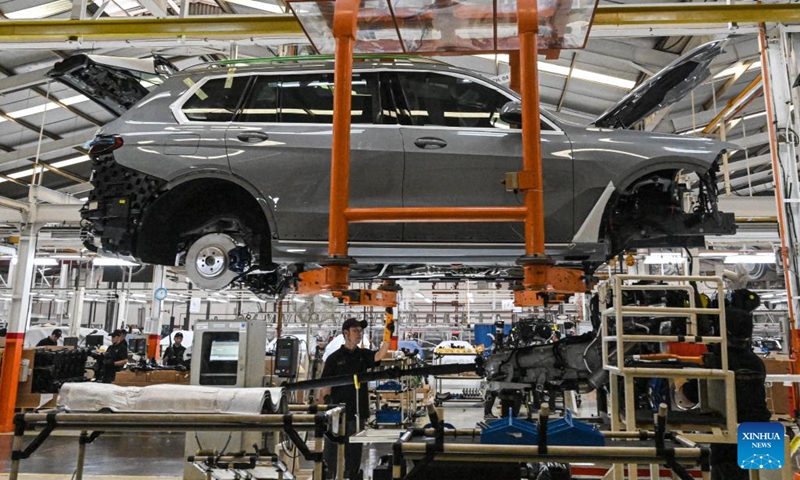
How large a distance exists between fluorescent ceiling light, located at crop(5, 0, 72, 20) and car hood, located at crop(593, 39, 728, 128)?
7793 millimetres

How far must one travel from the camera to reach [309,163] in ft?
11.4

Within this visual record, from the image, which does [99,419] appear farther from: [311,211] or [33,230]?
[33,230]

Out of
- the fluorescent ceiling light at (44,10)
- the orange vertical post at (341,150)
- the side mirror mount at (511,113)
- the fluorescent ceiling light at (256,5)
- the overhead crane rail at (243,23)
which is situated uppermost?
the fluorescent ceiling light at (256,5)

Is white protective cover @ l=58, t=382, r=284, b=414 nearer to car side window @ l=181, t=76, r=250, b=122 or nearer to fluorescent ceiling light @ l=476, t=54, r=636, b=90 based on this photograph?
car side window @ l=181, t=76, r=250, b=122

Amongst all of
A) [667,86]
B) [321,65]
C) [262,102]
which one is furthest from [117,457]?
[667,86]

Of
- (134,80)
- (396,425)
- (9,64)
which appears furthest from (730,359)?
(9,64)

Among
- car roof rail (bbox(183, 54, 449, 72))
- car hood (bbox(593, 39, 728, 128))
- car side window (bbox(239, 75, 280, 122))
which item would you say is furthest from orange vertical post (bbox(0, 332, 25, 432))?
car hood (bbox(593, 39, 728, 128))

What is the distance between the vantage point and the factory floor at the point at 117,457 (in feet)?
19.4

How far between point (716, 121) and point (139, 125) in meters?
8.89

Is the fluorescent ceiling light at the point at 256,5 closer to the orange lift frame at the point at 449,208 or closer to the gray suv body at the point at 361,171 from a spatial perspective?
the gray suv body at the point at 361,171

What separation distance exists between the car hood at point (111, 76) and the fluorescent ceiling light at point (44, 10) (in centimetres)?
525

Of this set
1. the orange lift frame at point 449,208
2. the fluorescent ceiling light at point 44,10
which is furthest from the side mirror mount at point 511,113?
the fluorescent ceiling light at point 44,10

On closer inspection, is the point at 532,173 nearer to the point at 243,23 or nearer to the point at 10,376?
the point at 243,23

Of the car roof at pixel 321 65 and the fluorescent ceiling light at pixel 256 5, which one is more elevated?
the fluorescent ceiling light at pixel 256 5
